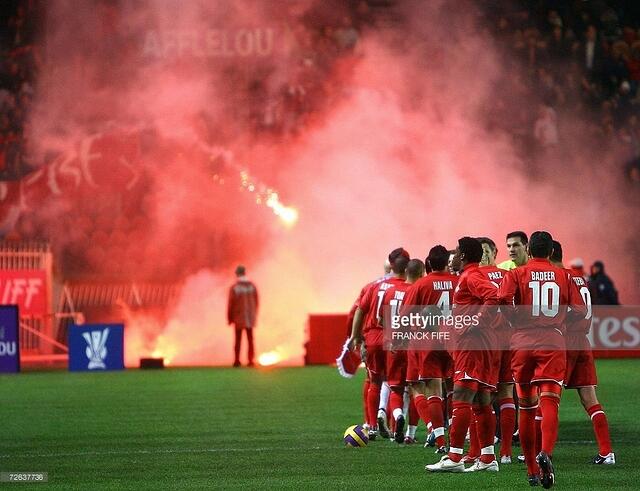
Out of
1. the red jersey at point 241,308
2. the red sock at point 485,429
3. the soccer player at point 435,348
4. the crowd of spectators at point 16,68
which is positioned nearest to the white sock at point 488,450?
the red sock at point 485,429

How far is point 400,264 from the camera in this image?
39.8ft

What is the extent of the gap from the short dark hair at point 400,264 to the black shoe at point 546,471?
4.06 m

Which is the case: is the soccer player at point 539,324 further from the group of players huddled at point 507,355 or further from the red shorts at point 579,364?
the red shorts at point 579,364

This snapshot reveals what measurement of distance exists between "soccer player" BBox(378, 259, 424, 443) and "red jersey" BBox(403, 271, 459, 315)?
0.77 meters

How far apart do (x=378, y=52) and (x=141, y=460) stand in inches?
851

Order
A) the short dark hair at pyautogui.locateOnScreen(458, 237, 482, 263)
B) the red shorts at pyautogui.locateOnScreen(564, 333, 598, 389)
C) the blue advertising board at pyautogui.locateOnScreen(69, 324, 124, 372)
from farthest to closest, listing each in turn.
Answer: the blue advertising board at pyautogui.locateOnScreen(69, 324, 124, 372), the short dark hair at pyautogui.locateOnScreen(458, 237, 482, 263), the red shorts at pyautogui.locateOnScreen(564, 333, 598, 389)

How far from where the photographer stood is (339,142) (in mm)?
30578

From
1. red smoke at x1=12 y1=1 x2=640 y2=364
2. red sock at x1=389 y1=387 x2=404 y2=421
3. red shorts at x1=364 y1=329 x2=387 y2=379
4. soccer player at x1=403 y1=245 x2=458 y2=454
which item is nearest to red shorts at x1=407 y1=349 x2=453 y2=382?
soccer player at x1=403 y1=245 x2=458 y2=454

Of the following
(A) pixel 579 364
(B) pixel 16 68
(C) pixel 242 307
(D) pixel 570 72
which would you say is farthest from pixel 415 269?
(B) pixel 16 68

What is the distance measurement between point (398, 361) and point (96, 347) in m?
12.8

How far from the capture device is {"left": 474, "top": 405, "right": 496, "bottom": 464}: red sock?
958 centimetres

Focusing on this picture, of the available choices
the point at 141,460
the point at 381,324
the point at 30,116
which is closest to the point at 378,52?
the point at 30,116

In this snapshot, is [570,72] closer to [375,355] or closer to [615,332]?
[615,332]

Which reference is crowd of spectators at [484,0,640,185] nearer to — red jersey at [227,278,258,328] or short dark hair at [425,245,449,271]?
red jersey at [227,278,258,328]
